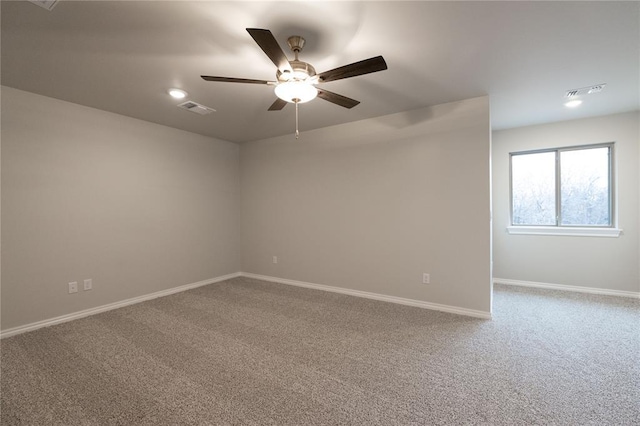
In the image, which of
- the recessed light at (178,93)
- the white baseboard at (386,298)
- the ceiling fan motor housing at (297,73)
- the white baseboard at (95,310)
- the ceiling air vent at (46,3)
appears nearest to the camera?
the ceiling air vent at (46,3)

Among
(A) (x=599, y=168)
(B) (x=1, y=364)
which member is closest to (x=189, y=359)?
(B) (x=1, y=364)

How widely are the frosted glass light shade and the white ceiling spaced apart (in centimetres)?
38

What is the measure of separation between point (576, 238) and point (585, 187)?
0.77 m

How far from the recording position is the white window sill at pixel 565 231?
3.86 meters

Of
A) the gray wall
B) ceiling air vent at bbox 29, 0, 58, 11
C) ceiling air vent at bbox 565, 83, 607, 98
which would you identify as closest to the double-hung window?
the gray wall

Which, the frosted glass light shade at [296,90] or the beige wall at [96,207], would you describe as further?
the beige wall at [96,207]

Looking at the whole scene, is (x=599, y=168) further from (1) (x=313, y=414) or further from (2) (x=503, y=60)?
(1) (x=313, y=414)

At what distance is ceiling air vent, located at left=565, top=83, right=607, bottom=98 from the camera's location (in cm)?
288

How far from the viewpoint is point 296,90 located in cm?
198

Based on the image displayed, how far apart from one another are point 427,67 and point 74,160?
395 centimetres

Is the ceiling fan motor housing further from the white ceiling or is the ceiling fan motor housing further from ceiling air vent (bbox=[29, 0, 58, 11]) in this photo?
ceiling air vent (bbox=[29, 0, 58, 11])

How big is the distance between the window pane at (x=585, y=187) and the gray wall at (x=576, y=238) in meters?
0.16

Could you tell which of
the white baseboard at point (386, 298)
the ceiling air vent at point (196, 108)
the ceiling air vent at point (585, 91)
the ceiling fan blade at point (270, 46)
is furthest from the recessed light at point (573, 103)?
the ceiling air vent at point (196, 108)

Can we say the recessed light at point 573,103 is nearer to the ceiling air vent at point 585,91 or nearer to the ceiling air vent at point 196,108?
the ceiling air vent at point 585,91
